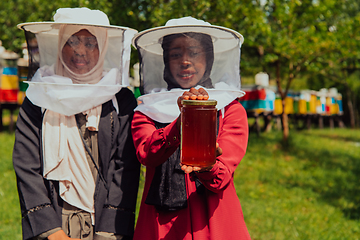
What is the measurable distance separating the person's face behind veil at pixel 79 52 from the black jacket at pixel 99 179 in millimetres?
293

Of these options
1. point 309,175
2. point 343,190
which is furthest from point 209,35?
point 309,175

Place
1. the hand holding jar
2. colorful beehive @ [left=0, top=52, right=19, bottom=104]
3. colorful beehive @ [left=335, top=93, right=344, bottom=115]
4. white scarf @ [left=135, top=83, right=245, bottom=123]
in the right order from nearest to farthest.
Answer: the hand holding jar → white scarf @ [left=135, top=83, right=245, bottom=123] → colorful beehive @ [left=0, top=52, right=19, bottom=104] → colorful beehive @ [left=335, top=93, right=344, bottom=115]

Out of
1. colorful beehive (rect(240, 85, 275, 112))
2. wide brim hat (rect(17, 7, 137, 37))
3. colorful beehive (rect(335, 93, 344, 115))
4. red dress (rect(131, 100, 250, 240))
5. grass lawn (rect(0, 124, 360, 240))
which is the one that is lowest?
grass lawn (rect(0, 124, 360, 240))

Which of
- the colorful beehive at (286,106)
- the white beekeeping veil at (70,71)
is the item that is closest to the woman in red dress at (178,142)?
the white beekeeping veil at (70,71)

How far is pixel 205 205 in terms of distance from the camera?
6.75ft

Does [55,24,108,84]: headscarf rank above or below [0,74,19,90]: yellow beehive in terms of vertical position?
above

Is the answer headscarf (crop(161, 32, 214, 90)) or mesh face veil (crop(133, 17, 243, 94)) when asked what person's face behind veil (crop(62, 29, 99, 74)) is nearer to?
mesh face veil (crop(133, 17, 243, 94))

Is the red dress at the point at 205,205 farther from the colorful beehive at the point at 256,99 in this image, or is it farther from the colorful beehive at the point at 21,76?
the colorful beehive at the point at 256,99

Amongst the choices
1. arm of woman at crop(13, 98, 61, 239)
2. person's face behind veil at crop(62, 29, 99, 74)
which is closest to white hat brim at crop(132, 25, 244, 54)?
person's face behind veil at crop(62, 29, 99, 74)

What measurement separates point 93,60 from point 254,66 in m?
9.25

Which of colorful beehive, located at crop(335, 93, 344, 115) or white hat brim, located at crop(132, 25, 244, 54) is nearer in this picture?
white hat brim, located at crop(132, 25, 244, 54)

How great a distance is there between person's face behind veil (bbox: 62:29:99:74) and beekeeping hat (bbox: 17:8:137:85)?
84mm

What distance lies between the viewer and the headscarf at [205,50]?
2.20m

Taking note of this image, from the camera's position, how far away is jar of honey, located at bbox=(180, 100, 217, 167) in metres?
1.65
